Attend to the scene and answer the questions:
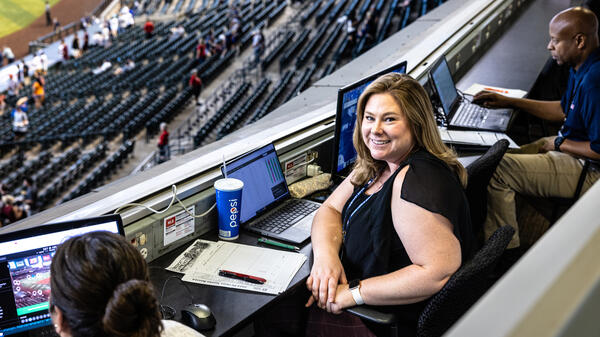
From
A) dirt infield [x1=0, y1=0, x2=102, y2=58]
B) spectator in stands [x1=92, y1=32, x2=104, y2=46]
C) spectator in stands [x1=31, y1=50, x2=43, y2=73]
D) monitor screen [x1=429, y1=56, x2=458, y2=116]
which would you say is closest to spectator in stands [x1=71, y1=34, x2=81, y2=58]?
spectator in stands [x1=92, y1=32, x2=104, y2=46]

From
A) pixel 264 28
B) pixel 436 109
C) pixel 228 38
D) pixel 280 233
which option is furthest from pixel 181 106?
pixel 280 233

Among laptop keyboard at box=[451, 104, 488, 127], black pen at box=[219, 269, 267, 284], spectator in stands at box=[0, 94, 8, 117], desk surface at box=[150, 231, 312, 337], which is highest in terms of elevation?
laptop keyboard at box=[451, 104, 488, 127]

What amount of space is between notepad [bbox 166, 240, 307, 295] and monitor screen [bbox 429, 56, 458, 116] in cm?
161

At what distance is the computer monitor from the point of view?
2281mm

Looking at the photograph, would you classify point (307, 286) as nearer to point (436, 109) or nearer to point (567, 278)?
point (567, 278)

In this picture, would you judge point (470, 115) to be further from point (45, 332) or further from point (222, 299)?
point (45, 332)

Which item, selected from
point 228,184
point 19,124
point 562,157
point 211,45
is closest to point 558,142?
point 562,157

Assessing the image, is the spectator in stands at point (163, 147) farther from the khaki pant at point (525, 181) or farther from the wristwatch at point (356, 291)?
the wristwatch at point (356, 291)

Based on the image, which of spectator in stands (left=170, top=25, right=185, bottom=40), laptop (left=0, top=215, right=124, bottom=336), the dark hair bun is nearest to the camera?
the dark hair bun

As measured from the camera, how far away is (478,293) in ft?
5.01

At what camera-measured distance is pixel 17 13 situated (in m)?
24.2

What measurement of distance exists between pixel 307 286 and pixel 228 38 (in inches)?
605

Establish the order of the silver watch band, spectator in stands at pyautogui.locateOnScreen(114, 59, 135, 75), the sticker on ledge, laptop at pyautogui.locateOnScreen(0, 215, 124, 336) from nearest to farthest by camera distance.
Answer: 1. laptop at pyautogui.locateOnScreen(0, 215, 124, 336)
2. the silver watch band
3. the sticker on ledge
4. spectator in stands at pyautogui.locateOnScreen(114, 59, 135, 75)

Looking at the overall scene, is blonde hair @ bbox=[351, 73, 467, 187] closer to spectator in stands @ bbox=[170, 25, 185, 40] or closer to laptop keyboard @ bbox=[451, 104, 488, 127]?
laptop keyboard @ bbox=[451, 104, 488, 127]
